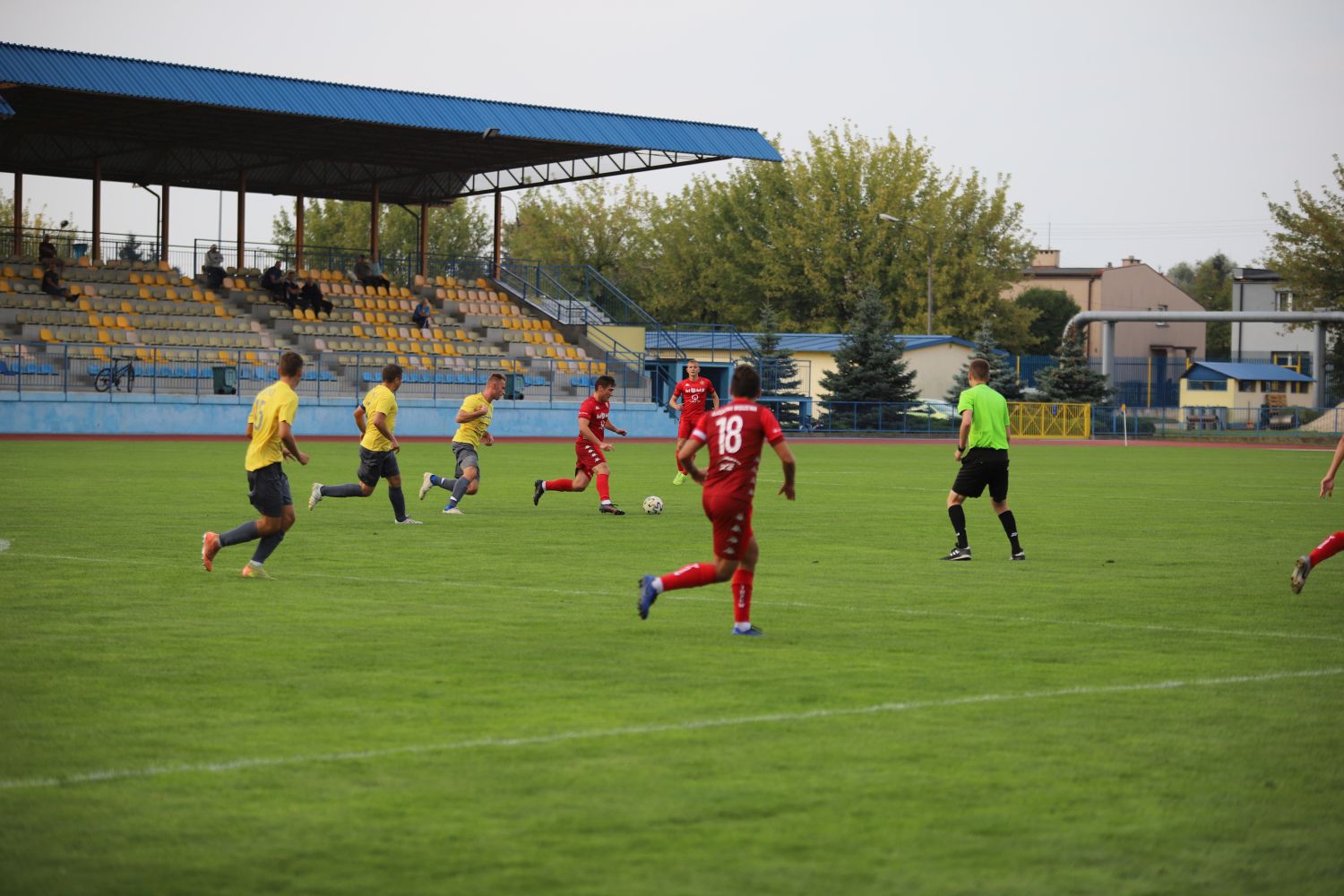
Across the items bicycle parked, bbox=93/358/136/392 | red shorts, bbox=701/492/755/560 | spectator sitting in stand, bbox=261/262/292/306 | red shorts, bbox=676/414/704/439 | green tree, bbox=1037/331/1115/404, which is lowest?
red shorts, bbox=701/492/755/560

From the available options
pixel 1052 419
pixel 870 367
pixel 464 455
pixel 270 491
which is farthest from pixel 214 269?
pixel 270 491

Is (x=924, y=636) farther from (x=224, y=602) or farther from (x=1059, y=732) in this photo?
(x=224, y=602)

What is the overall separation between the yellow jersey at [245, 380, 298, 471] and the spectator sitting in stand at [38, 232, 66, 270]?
3951 centimetres

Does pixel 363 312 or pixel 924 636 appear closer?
pixel 924 636

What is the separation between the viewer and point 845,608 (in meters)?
12.2

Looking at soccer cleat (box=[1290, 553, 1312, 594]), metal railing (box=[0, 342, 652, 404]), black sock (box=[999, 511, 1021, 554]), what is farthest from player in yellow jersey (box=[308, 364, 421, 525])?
metal railing (box=[0, 342, 652, 404])

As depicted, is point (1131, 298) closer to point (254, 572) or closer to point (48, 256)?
point (48, 256)

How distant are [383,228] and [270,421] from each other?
8571cm

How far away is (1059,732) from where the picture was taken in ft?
25.5

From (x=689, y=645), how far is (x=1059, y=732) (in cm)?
312

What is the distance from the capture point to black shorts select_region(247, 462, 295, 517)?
13.0 metres

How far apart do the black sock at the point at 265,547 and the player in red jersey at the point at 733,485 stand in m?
4.06

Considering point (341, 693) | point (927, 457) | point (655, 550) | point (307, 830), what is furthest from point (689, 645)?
point (927, 457)

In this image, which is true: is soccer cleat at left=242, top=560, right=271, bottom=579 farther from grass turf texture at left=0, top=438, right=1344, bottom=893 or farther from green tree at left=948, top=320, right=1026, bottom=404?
green tree at left=948, top=320, right=1026, bottom=404
